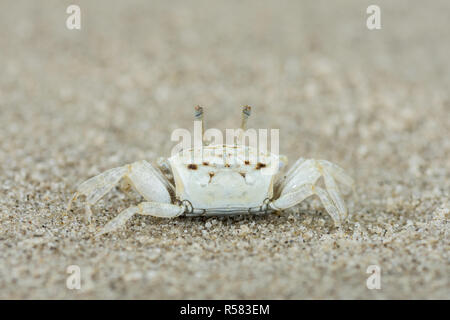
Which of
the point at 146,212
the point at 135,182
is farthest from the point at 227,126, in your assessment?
the point at 146,212

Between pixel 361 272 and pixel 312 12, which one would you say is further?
pixel 312 12

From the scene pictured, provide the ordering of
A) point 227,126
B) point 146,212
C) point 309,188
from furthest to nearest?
point 227,126, point 309,188, point 146,212

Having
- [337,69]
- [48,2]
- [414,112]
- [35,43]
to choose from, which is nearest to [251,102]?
[337,69]

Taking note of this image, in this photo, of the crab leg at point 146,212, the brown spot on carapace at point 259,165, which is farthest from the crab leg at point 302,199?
the crab leg at point 146,212

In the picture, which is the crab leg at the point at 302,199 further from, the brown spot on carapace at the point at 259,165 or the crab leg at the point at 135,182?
the crab leg at the point at 135,182

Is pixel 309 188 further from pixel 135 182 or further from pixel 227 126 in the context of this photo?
pixel 227 126

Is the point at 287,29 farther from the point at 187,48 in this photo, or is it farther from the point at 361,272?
the point at 361,272
